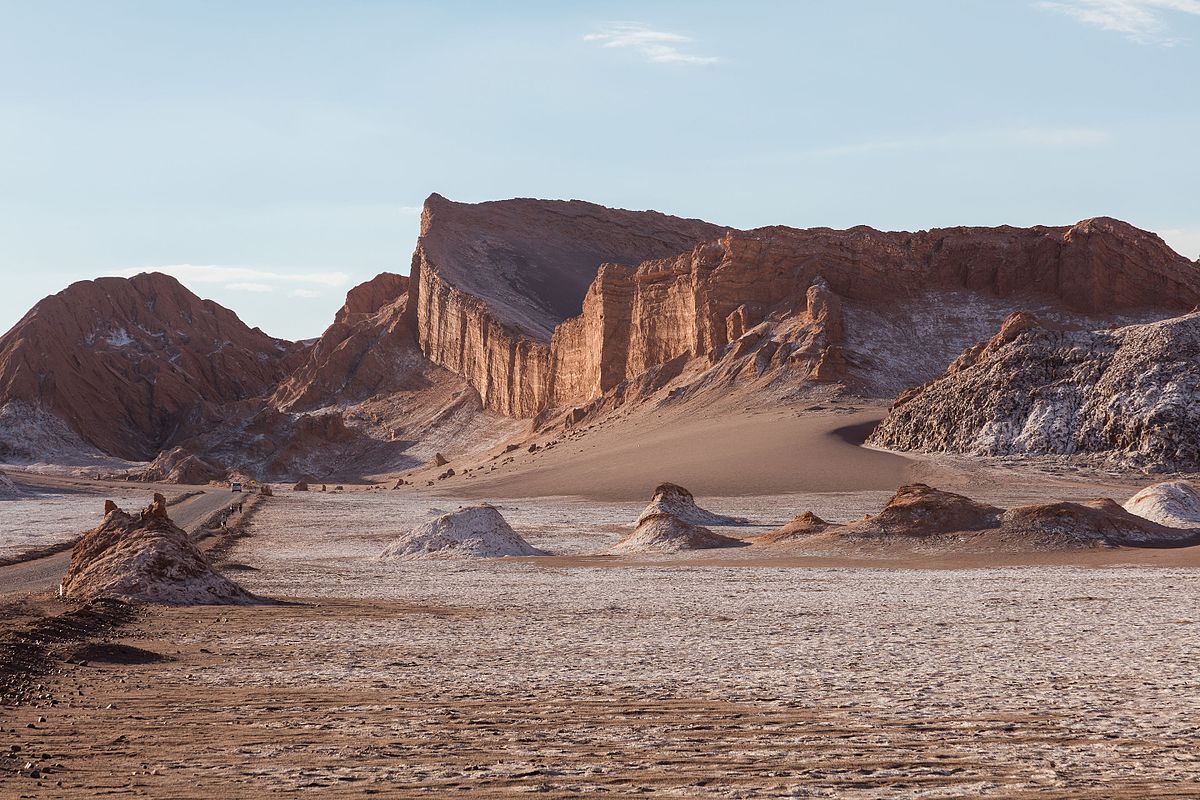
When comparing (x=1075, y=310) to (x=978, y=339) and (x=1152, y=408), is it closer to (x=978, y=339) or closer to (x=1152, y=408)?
(x=978, y=339)

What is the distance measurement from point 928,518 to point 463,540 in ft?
30.0

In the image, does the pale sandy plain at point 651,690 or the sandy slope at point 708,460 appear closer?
the pale sandy plain at point 651,690

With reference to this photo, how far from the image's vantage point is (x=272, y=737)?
8055 millimetres

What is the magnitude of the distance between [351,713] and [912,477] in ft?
136

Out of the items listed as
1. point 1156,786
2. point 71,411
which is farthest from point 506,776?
point 71,411

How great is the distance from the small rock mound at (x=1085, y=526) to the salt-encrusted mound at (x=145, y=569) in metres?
14.5

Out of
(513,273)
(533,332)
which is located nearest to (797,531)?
(533,332)

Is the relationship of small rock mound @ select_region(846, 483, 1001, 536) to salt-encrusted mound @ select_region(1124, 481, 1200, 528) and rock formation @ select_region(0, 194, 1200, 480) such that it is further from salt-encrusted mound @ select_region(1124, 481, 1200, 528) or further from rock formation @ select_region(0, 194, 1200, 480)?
rock formation @ select_region(0, 194, 1200, 480)

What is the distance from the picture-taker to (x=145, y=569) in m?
17.0

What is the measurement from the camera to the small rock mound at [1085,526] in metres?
25.0

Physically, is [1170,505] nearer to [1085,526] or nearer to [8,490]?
[1085,526]

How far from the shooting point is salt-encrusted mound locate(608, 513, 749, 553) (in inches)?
1081

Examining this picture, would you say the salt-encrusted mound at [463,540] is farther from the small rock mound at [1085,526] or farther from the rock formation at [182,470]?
the rock formation at [182,470]

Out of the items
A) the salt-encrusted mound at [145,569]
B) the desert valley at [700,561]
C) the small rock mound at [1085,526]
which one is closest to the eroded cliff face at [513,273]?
the desert valley at [700,561]
